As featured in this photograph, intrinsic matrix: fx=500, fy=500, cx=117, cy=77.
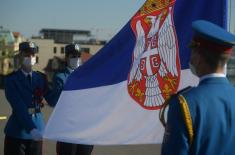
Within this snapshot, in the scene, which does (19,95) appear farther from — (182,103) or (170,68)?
(182,103)

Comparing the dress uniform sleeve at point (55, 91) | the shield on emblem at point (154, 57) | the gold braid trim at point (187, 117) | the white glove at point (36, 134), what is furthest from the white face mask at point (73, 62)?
the gold braid trim at point (187, 117)

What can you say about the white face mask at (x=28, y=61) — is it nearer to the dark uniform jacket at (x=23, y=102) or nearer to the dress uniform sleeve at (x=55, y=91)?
the dark uniform jacket at (x=23, y=102)

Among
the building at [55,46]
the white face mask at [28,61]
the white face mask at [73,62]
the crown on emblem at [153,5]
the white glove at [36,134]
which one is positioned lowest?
the building at [55,46]

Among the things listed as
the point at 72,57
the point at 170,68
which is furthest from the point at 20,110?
the point at 170,68

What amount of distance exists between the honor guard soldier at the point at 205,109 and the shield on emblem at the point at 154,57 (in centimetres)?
114

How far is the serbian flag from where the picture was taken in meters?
3.57

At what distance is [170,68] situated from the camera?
11.8 feet

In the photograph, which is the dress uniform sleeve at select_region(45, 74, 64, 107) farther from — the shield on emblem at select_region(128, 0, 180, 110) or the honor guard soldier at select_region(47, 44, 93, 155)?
the shield on emblem at select_region(128, 0, 180, 110)

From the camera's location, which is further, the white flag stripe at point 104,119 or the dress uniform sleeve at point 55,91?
the dress uniform sleeve at point 55,91

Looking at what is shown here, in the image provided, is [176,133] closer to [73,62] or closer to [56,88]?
[56,88]

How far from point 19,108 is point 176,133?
8.80 feet

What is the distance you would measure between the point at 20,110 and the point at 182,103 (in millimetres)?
2688

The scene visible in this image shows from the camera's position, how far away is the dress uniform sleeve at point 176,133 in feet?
7.45

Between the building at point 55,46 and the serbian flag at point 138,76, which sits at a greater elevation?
the serbian flag at point 138,76
